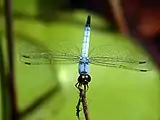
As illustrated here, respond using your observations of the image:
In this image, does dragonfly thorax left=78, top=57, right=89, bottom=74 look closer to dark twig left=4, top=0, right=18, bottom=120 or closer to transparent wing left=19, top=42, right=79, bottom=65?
transparent wing left=19, top=42, right=79, bottom=65

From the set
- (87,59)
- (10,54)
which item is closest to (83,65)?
(87,59)

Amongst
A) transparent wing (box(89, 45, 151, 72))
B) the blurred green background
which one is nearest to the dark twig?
the blurred green background

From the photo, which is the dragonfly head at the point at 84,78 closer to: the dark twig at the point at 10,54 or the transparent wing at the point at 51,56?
the transparent wing at the point at 51,56

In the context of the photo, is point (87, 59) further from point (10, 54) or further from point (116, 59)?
point (10, 54)

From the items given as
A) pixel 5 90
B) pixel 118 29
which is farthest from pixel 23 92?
pixel 118 29

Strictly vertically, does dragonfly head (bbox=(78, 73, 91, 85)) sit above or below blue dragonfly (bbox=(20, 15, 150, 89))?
Answer: below

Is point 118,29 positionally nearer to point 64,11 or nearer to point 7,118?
point 64,11
